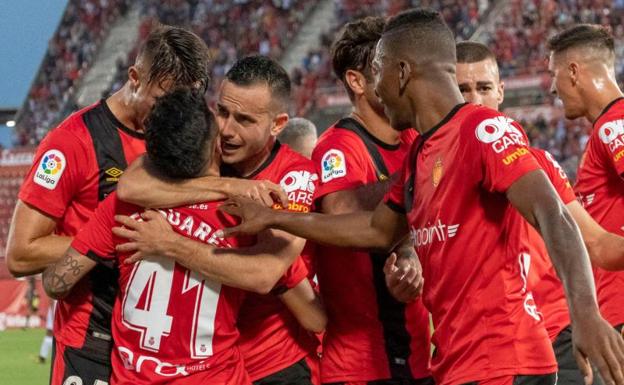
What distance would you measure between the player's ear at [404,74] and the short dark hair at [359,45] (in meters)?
0.95

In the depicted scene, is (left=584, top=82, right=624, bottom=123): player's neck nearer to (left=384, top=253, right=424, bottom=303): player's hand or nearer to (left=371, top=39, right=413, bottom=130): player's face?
(left=384, top=253, right=424, bottom=303): player's hand

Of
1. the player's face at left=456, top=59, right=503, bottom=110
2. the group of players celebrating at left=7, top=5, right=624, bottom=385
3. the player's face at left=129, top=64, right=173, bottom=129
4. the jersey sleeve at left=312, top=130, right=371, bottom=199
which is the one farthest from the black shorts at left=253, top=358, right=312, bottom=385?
the player's face at left=456, top=59, right=503, bottom=110

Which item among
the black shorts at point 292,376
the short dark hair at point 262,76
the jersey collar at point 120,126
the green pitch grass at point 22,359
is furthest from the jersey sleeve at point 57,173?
the green pitch grass at point 22,359

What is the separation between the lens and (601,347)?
266cm

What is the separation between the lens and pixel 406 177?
11.7 feet

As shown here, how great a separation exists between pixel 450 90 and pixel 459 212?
0.45 meters

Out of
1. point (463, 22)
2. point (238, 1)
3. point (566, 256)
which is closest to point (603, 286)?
point (566, 256)

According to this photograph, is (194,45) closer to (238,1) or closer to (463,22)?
(463,22)

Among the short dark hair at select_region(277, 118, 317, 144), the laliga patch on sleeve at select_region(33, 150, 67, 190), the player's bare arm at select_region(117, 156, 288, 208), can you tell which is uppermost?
the player's bare arm at select_region(117, 156, 288, 208)

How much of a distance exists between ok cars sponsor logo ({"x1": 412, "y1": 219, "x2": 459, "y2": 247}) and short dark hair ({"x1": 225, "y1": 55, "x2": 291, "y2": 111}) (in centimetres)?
109

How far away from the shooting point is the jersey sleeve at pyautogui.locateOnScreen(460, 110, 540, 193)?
308cm

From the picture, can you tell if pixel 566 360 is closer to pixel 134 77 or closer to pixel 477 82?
pixel 477 82

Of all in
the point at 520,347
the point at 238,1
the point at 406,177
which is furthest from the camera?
the point at 238,1

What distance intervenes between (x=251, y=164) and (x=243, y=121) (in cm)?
18
